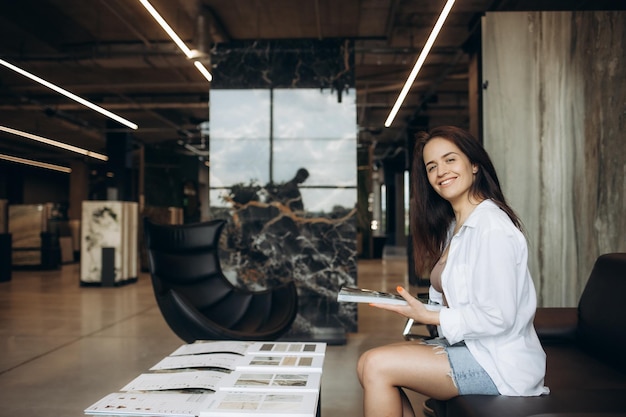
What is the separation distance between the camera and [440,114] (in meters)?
11.9

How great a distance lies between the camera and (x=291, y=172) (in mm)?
4816

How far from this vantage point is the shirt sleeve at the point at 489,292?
1.52 metres

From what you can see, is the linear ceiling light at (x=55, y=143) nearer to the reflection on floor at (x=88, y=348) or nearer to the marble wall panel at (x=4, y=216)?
the marble wall panel at (x=4, y=216)

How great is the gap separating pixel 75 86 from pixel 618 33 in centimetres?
903

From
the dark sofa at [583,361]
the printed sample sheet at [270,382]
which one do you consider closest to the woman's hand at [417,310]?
the dark sofa at [583,361]

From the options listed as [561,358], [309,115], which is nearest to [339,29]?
[309,115]

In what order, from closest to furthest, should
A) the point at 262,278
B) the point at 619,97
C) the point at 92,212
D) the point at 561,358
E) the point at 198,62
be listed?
1. the point at 561,358
2. the point at 619,97
3. the point at 262,278
4. the point at 198,62
5. the point at 92,212

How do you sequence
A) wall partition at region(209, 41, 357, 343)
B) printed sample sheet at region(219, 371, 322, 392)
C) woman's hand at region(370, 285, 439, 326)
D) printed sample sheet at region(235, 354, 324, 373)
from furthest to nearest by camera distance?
wall partition at region(209, 41, 357, 343), printed sample sheet at region(235, 354, 324, 373), printed sample sheet at region(219, 371, 322, 392), woman's hand at region(370, 285, 439, 326)

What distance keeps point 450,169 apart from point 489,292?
456 mm

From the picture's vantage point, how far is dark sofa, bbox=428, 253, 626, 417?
1558mm

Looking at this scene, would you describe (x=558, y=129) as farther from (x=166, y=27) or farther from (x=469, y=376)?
(x=166, y=27)

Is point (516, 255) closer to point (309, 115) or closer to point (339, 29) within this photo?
point (309, 115)

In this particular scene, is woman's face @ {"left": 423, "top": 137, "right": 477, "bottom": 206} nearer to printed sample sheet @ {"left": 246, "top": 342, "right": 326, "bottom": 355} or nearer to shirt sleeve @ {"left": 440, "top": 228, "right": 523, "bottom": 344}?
shirt sleeve @ {"left": 440, "top": 228, "right": 523, "bottom": 344}

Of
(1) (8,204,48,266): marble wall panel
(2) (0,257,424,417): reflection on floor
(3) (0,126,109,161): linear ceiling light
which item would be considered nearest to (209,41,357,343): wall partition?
(2) (0,257,424,417): reflection on floor
